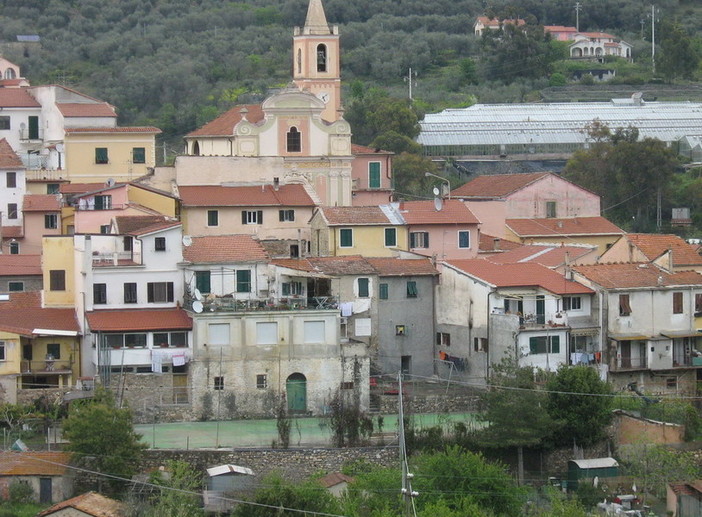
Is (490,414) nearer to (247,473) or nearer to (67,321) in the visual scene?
(247,473)

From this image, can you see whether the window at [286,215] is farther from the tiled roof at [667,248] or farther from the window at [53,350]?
the window at [53,350]

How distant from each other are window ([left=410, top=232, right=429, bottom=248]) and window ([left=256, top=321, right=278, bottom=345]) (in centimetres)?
1009

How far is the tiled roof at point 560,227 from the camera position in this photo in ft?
230

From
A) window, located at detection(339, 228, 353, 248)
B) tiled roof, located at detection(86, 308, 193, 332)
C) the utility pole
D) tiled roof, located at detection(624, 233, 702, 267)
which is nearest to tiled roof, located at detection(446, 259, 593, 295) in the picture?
window, located at detection(339, 228, 353, 248)

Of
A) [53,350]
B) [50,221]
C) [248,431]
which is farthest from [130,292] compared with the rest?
[50,221]

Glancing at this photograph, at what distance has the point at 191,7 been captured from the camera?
149 meters

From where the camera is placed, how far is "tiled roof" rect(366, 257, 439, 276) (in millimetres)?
57125

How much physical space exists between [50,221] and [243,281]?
463 inches

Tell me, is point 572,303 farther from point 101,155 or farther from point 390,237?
point 101,155

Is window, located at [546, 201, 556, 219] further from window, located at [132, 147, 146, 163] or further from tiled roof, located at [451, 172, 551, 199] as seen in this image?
window, located at [132, 147, 146, 163]

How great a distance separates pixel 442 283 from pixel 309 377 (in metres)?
6.75

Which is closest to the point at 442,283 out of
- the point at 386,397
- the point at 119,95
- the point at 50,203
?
the point at 386,397

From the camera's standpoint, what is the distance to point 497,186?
244 ft

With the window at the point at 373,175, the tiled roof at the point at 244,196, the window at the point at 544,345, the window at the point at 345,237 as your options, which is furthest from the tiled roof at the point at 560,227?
the window at the point at 544,345
